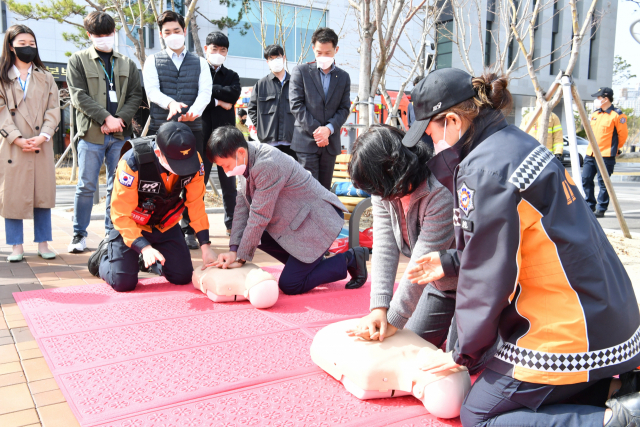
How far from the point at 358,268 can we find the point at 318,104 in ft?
Answer: 5.99

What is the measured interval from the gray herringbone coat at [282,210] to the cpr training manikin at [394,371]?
121 cm

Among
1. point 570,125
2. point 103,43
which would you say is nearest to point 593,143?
point 570,125

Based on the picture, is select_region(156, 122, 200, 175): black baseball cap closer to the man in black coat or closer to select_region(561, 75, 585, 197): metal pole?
the man in black coat

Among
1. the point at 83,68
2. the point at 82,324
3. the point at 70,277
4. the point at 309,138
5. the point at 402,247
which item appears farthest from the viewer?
the point at 309,138

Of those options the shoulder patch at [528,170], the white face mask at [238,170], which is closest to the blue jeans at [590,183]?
the white face mask at [238,170]

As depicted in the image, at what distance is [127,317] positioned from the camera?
2955 millimetres

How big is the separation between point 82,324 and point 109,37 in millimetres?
2754

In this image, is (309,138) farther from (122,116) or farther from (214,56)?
(122,116)

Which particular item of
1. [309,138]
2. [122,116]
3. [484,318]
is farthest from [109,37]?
[484,318]

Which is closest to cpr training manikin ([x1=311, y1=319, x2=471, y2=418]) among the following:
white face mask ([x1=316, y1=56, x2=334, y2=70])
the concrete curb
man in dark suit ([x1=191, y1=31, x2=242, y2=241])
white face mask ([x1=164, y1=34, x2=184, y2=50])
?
man in dark suit ([x1=191, y1=31, x2=242, y2=241])

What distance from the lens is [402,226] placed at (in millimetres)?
2336

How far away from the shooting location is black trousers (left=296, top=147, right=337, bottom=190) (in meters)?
4.87

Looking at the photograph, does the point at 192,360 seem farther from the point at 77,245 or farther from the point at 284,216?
the point at 77,245

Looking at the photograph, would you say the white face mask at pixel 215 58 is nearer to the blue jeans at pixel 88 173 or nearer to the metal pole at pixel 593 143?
the blue jeans at pixel 88 173
